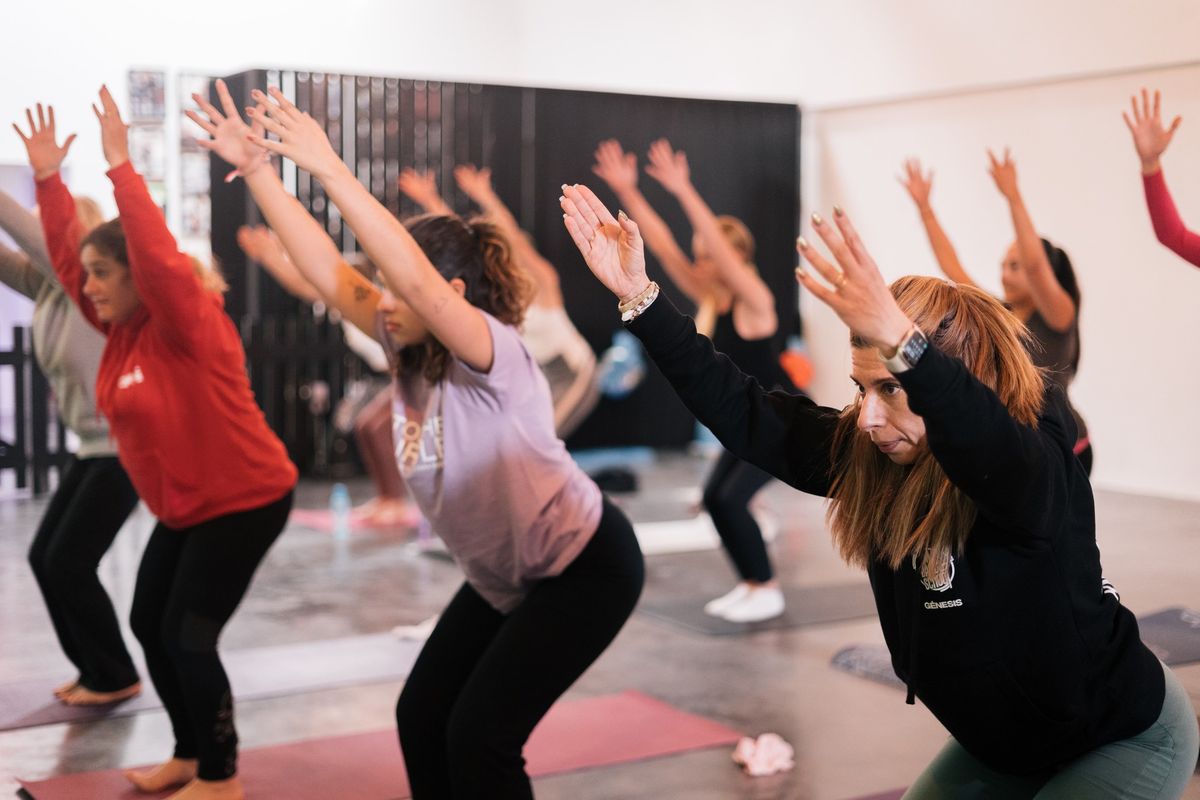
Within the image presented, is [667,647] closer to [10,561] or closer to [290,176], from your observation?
[10,561]

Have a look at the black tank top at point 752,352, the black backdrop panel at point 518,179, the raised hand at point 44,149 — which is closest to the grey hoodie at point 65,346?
the raised hand at point 44,149

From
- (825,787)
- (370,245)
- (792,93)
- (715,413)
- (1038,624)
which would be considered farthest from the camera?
(792,93)

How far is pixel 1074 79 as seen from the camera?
802cm

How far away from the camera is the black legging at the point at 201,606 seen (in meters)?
2.92

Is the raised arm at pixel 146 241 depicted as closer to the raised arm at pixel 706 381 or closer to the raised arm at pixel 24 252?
the raised arm at pixel 24 252

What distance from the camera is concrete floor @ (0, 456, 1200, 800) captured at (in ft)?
11.3

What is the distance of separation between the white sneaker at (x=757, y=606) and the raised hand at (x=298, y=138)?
306 cm

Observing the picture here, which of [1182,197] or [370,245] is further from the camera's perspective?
[1182,197]

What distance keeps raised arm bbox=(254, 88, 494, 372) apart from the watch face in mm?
1018

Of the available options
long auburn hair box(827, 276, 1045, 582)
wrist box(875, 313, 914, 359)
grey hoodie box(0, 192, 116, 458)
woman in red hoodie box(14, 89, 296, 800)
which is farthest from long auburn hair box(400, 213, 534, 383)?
grey hoodie box(0, 192, 116, 458)

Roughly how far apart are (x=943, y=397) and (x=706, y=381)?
1.68ft

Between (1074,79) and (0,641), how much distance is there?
20.6ft

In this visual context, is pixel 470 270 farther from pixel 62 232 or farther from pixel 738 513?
pixel 738 513

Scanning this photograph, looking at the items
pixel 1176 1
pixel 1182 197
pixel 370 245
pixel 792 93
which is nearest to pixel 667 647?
pixel 370 245
